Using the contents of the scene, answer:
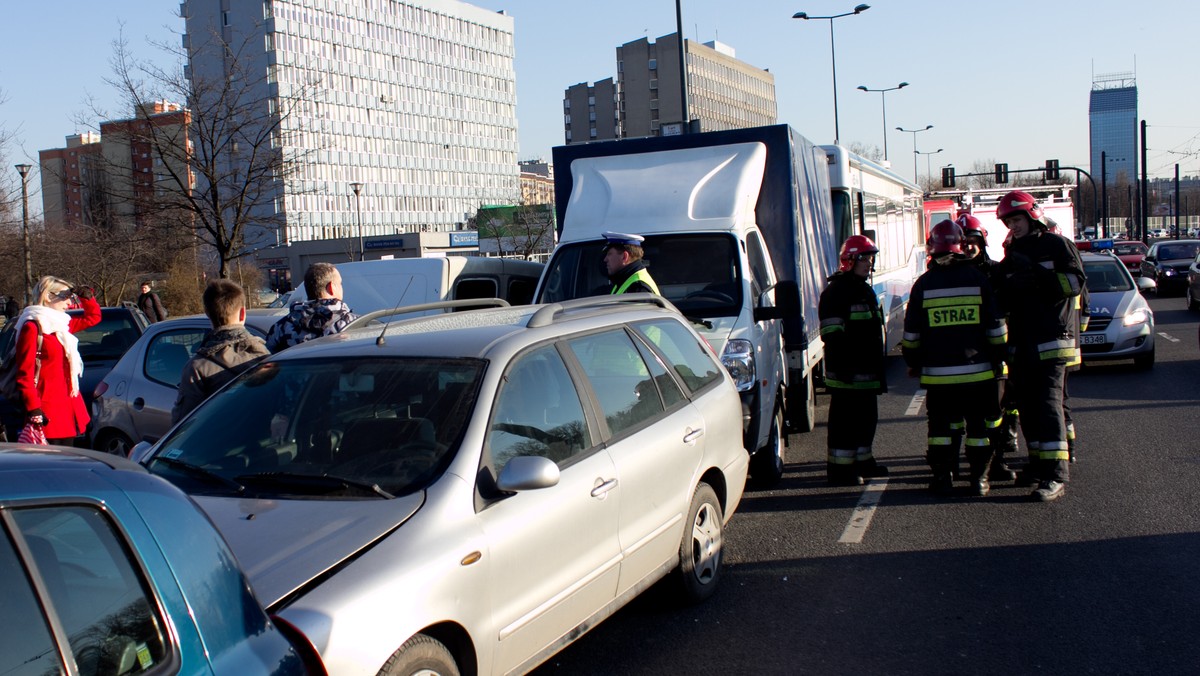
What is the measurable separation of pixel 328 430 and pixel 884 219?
14.0 meters

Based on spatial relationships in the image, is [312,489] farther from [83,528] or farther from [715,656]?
[715,656]

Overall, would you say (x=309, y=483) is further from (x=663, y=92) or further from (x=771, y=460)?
(x=663, y=92)

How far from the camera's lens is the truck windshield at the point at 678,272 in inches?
342

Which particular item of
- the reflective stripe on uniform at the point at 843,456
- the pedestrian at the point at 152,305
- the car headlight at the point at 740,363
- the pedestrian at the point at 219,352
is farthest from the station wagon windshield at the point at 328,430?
the pedestrian at the point at 152,305

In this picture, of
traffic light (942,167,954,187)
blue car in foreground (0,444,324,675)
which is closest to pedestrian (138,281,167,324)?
blue car in foreground (0,444,324,675)

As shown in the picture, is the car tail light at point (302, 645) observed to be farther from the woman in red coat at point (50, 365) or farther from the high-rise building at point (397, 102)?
the high-rise building at point (397, 102)

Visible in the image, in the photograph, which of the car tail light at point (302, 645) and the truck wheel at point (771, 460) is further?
the truck wheel at point (771, 460)

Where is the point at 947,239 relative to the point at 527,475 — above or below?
above

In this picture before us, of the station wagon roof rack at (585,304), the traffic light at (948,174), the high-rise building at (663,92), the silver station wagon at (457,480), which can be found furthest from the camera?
the high-rise building at (663,92)

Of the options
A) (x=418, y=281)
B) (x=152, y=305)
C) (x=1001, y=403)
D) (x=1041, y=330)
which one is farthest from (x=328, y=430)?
(x=152, y=305)

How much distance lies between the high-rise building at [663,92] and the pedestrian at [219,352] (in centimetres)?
11491

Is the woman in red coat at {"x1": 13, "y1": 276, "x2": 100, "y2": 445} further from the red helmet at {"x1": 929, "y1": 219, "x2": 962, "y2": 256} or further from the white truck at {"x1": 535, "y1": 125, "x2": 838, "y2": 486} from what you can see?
the red helmet at {"x1": 929, "y1": 219, "x2": 962, "y2": 256}

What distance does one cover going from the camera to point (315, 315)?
259 inches

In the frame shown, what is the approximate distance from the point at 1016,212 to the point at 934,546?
2952 millimetres
